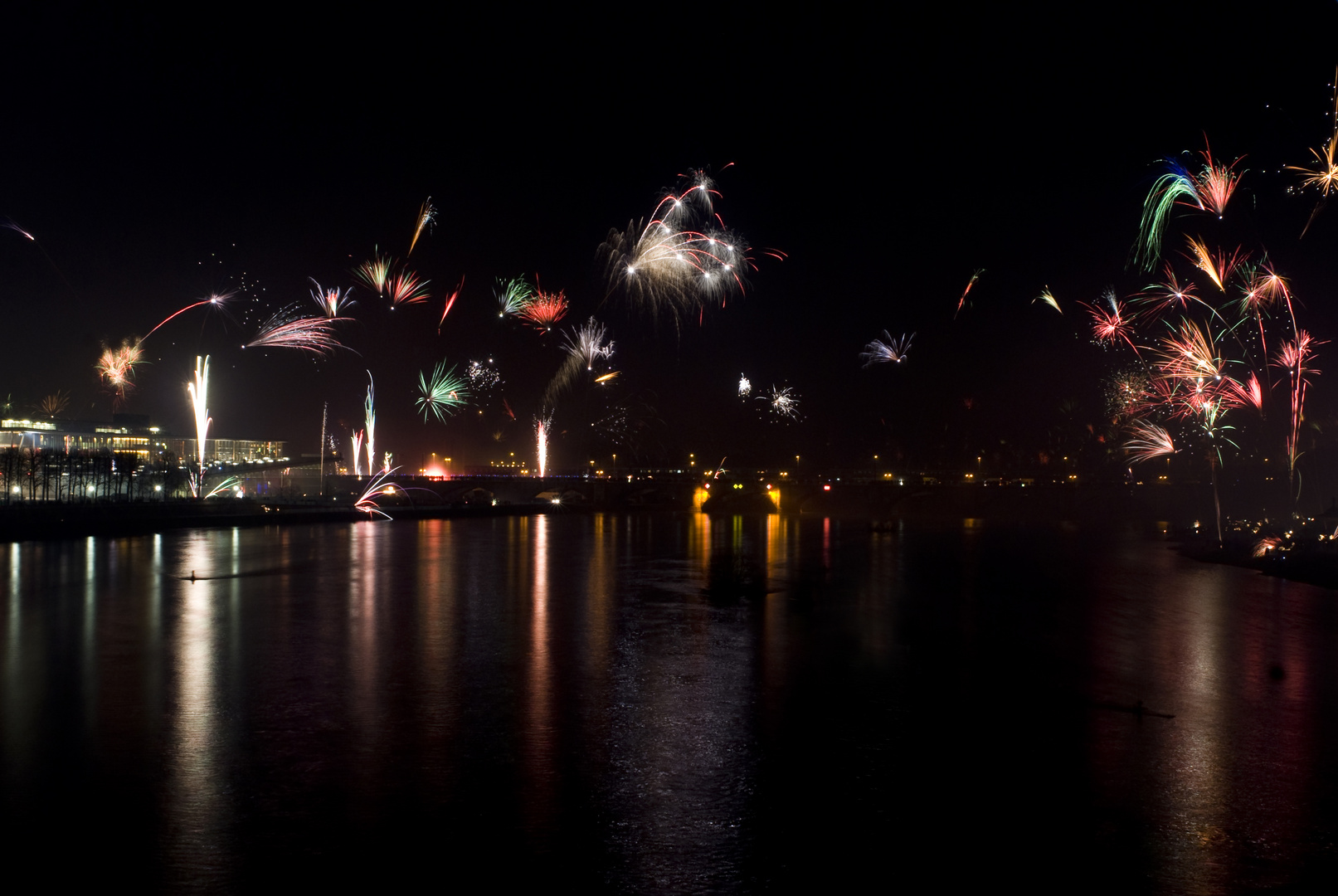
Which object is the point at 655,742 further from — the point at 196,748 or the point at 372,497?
the point at 372,497

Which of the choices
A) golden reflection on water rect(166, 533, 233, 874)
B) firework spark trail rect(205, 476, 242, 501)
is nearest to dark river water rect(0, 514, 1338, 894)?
golden reflection on water rect(166, 533, 233, 874)

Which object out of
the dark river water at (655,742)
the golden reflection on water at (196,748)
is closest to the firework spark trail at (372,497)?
the dark river water at (655,742)

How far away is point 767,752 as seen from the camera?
10.5 meters

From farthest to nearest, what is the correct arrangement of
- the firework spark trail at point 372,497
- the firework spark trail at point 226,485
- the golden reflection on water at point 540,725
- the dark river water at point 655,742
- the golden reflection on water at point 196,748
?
the firework spark trail at point 226,485, the firework spark trail at point 372,497, the golden reflection on water at point 540,725, the golden reflection on water at point 196,748, the dark river water at point 655,742

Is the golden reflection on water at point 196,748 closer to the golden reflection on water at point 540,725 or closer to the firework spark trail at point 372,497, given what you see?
the golden reflection on water at point 540,725

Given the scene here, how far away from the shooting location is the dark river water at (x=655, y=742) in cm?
737

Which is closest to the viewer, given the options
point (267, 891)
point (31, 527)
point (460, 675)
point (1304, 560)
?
point (267, 891)

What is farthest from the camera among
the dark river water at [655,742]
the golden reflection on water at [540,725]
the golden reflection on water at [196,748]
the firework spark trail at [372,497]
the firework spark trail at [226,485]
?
the firework spark trail at [226,485]

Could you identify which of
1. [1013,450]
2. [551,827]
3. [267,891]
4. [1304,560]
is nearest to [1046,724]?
[551,827]

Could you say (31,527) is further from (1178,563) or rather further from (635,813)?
(1178,563)

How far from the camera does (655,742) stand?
1083 centimetres

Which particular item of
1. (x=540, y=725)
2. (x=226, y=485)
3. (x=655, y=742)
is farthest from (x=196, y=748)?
(x=226, y=485)

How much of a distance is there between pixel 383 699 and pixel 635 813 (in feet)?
19.2

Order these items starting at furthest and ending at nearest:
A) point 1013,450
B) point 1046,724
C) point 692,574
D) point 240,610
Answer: point 1013,450 < point 692,574 < point 240,610 < point 1046,724
